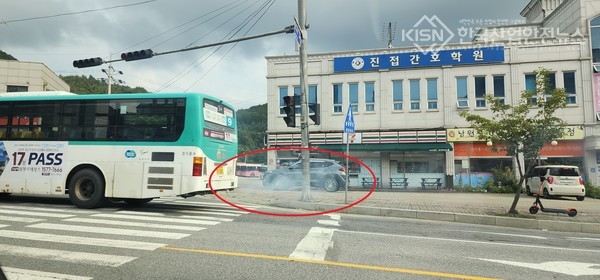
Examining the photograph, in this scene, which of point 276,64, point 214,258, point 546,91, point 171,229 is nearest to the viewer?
point 214,258

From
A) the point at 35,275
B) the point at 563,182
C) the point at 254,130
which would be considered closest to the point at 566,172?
the point at 563,182

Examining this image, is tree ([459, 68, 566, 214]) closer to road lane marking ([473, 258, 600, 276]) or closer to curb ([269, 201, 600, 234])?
curb ([269, 201, 600, 234])

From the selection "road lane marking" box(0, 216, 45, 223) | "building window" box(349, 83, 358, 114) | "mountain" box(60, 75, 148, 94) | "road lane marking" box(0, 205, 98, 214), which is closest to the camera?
"road lane marking" box(0, 216, 45, 223)

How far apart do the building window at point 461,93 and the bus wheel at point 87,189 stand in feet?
74.4

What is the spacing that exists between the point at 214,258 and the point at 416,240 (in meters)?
3.83

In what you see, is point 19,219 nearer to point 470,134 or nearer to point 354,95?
point 354,95

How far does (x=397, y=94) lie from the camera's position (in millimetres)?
26234

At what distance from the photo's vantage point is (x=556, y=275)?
4746mm

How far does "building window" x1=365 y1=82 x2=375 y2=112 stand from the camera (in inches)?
1040

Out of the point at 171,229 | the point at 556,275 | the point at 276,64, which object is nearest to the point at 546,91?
the point at 556,275

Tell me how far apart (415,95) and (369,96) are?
319 cm

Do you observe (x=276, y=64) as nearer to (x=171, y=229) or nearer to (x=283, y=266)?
(x=171, y=229)

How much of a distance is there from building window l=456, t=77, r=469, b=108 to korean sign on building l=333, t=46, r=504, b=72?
1222 millimetres

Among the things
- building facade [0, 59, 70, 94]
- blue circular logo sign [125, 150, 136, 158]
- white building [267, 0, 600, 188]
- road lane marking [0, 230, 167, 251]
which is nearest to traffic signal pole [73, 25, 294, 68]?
blue circular logo sign [125, 150, 136, 158]
